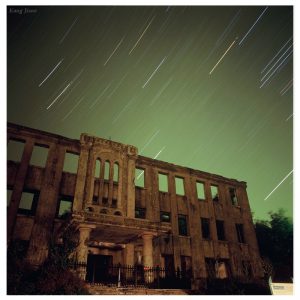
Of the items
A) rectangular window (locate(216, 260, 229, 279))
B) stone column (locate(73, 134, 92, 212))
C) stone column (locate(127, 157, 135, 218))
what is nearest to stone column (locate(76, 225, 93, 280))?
stone column (locate(73, 134, 92, 212))

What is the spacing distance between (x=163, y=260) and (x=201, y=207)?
19.8 ft

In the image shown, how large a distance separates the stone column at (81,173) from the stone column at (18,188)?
3.70 metres

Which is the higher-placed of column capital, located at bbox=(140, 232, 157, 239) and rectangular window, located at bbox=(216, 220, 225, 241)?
rectangular window, located at bbox=(216, 220, 225, 241)

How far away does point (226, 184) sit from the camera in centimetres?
2909

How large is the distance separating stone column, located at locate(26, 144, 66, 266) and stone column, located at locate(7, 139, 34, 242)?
4.35 ft

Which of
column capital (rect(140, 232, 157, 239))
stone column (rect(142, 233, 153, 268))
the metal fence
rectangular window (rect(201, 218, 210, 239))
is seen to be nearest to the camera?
the metal fence

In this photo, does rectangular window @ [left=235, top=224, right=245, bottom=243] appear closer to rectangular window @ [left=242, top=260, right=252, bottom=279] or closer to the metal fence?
rectangular window @ [left=242, top=260, right=252, bottom=279]

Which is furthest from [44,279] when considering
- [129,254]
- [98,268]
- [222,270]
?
[222,270]

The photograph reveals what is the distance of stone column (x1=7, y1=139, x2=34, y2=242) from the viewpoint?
1746 cm

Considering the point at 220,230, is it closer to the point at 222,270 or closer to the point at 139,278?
the point at 222,270
